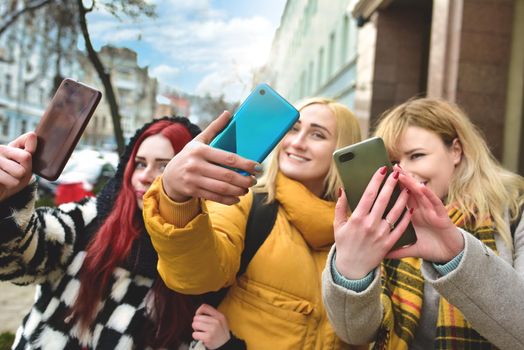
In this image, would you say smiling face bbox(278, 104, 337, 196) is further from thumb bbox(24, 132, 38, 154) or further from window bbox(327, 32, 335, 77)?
window bbox(327, 32, 335, 77)

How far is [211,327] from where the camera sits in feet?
5.11

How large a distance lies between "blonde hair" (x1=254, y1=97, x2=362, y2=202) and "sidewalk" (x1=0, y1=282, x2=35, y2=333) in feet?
11.1

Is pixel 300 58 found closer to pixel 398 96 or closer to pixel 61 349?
pixel 398 96

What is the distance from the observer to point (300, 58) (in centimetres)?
1806

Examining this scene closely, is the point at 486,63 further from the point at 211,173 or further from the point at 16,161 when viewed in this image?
the point at 16,161

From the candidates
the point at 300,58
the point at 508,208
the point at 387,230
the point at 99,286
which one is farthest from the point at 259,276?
the point at 300,58

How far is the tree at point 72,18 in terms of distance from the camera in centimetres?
419

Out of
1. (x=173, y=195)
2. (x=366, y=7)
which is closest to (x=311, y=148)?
(x=173, y=195)

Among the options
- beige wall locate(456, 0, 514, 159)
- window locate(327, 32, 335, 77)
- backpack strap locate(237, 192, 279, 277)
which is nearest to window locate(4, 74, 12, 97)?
window locate(327, 32, 335, 77)

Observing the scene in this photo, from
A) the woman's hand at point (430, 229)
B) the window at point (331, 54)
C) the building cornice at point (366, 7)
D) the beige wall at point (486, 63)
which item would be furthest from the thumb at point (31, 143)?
the window at point (331, 54)

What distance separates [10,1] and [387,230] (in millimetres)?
8322

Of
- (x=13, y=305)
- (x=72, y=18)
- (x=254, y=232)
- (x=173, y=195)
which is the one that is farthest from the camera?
(x=72, y=18)

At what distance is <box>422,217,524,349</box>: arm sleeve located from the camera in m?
1.20

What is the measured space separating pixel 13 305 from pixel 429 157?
483cm
